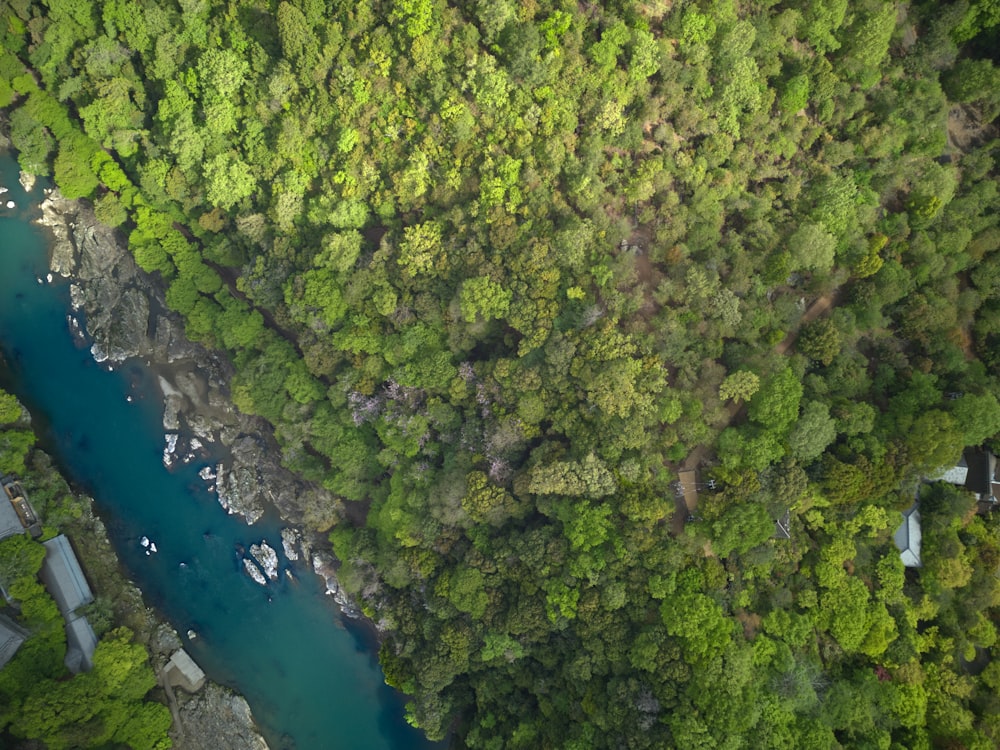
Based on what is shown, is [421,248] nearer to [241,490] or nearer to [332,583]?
[241,490]

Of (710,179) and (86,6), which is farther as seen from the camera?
(86,6)

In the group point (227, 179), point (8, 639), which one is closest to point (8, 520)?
point (8, 639)

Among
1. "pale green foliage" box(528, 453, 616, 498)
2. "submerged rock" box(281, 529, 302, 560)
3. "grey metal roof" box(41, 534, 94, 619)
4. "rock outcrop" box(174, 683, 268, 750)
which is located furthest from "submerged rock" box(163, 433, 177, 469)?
"pale green foliage" box(528, 453, 616, 498)

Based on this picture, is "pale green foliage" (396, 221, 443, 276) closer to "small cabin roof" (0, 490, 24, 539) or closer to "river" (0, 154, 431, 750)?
"river" (0, 154, 431, 750)

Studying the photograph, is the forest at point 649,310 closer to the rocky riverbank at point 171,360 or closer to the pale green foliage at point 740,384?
the pale green foliage at point 740,384

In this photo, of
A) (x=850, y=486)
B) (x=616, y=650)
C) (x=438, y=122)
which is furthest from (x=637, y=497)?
(x=438, y=122)

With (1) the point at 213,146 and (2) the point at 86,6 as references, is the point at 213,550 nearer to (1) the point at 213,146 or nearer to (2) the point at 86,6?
(1) the point at 213,146
